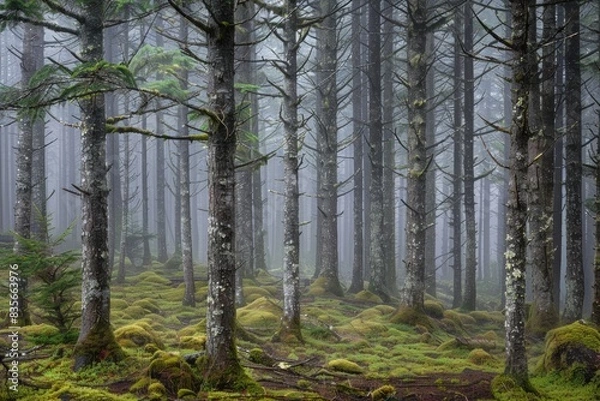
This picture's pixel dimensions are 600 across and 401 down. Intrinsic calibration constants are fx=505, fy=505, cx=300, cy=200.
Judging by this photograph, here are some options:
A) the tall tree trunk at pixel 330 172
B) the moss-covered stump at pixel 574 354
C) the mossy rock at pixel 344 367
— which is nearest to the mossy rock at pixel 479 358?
the moss-covered stump at pixel 574 354

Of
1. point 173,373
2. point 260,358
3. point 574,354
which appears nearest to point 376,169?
point 574,354

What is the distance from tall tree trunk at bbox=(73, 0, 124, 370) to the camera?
28.8ft

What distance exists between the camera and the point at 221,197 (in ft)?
25.0

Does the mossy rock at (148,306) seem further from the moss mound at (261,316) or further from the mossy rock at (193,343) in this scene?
the mossy rock at (193,343)

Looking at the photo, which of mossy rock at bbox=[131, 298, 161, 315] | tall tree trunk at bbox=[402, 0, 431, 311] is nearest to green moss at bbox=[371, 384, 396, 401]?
tall tree trunk at bbox=[402, 0, 431, 311]

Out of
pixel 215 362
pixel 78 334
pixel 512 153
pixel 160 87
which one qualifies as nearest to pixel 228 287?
pixel 215 362

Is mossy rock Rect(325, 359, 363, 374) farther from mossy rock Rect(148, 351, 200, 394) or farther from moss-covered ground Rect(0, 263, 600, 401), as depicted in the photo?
mossy rock Rect(148, 351, 200, 394)

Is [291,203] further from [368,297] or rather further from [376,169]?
[368,297]

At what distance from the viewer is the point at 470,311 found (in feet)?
64.8

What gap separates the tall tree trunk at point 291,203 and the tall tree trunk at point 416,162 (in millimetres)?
4060

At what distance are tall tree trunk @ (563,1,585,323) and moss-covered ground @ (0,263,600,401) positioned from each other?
2.42 metres

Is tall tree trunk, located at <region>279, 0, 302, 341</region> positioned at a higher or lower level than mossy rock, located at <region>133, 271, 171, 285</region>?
higher

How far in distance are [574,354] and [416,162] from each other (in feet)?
24.0

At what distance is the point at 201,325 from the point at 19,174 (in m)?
6.82
